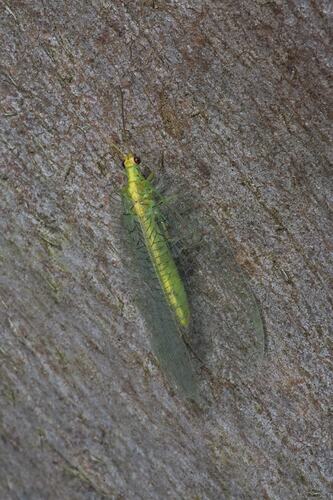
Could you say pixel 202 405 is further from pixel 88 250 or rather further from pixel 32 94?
pixel 32 94

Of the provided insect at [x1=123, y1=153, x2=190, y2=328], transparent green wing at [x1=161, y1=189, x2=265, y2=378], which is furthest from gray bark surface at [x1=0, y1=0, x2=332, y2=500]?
insect at [x1=123, y1=153, x2=190, y2=328]

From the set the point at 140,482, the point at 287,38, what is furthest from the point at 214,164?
the point at 140,482

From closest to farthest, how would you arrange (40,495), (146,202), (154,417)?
(40,495), (154,417), (146,202)

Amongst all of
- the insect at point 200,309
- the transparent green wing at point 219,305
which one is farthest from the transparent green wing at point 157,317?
the transparent green wing at point 219,305

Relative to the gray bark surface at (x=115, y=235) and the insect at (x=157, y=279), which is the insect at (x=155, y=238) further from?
the gray bark surface at (x=115, y=235)

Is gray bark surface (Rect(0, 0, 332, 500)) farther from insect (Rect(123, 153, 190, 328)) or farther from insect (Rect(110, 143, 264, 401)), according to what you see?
insect (Rect(123, 153, 190, 328))

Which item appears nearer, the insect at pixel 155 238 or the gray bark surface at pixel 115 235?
the gray bark surface at pixel 115 235

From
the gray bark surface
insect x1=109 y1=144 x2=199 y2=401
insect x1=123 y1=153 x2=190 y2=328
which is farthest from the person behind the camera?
insect x1=123 y1=153 x2=190 y2=328
